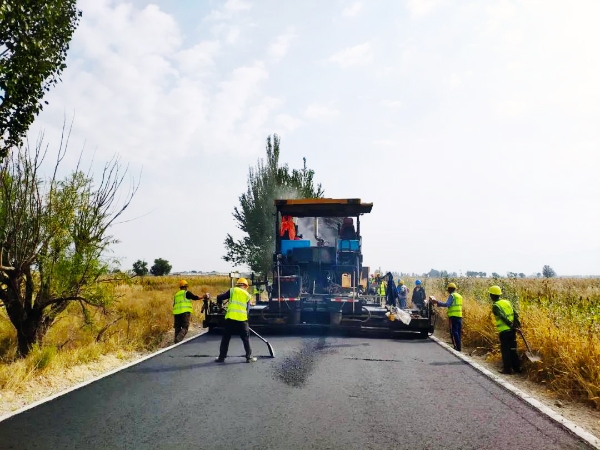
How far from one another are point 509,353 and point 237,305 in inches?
Result: 188

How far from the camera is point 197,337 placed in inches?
488

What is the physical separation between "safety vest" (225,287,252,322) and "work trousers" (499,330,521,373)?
453 cm

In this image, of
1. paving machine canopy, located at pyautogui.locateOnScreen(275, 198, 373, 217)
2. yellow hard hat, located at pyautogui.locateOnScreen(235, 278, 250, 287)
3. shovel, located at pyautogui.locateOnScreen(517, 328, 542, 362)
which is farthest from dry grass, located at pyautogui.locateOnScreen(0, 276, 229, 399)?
shovel, located at pyautogui.locateOnScreen(517, 328, 542, 362)

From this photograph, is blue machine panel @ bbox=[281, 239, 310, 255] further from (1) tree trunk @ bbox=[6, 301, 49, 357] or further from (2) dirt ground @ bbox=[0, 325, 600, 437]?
(1) tree trunk @ bbox=[6, 301, 49, 357]

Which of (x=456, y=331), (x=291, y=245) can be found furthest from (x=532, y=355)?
(x=291, y=245)

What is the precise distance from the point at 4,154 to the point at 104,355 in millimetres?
3960

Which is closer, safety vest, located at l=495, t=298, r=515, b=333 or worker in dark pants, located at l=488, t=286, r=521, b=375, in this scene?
worker in dark pants, located at l=488, t=286, r=521, b=375

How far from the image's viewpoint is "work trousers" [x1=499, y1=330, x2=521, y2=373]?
866 centimetres

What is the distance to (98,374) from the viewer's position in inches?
317

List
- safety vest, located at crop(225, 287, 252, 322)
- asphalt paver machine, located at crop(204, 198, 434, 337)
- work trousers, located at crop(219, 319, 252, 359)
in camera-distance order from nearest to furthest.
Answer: work trousers, located at crop(219, 319, 252, 359)
safety vest, located at crop(225, 287, 252, 322)
asphalt paver machine, located at crop(204, 198, 434, 337)

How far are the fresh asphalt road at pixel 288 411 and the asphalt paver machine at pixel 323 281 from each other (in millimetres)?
3699

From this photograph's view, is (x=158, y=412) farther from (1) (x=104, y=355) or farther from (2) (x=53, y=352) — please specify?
(1) (x=104, y=355)

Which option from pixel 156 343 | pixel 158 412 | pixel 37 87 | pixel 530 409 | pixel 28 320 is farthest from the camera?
pixel 156 343

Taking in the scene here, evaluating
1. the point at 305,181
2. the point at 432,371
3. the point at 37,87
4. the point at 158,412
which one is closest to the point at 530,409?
the point at 432,371
